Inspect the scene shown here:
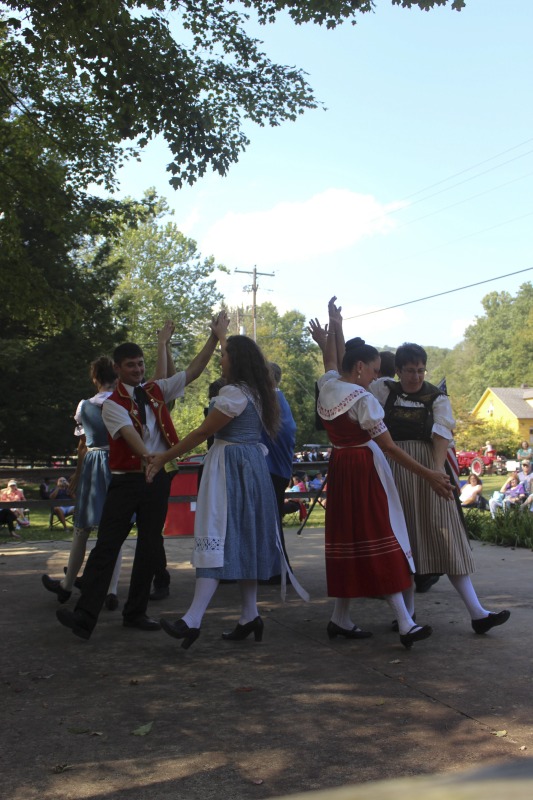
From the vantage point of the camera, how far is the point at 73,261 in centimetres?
2683

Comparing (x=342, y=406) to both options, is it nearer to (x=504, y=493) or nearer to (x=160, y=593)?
(x=160, y=593)

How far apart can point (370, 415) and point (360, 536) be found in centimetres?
78

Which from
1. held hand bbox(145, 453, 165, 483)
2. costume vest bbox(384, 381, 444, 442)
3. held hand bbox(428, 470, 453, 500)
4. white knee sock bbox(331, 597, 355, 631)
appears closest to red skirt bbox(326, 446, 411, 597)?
white knee sock bbox(331, 597, 355, 631)

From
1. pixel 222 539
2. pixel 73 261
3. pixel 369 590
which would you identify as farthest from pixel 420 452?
pixel 73 261

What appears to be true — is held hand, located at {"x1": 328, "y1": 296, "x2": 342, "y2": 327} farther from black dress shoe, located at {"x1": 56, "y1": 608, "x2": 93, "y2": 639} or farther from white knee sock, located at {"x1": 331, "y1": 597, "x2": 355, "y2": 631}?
black dress shoe, located at {"x1": 56, "y1": 608, "x2": 93, "y2": 639}

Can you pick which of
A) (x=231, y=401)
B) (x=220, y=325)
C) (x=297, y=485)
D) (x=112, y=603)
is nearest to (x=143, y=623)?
(x=112, y=603)

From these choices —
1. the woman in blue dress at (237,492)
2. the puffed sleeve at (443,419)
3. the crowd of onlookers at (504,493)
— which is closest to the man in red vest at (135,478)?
the woman in blue dress at (237,492)

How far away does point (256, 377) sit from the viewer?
18.1ft

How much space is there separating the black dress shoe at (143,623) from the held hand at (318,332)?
228 centimetres

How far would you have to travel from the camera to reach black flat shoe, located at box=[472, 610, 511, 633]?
214 inches

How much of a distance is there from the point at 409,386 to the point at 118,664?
2625 millimetres

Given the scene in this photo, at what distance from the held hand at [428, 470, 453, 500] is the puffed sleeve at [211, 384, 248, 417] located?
128 cm

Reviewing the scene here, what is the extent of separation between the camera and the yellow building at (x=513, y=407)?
80.0 metres

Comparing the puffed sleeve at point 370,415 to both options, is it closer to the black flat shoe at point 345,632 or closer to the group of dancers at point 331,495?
the group of dancers at point 331,495
